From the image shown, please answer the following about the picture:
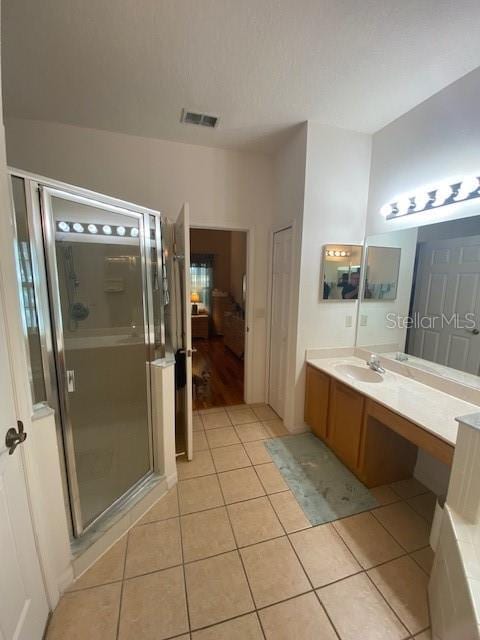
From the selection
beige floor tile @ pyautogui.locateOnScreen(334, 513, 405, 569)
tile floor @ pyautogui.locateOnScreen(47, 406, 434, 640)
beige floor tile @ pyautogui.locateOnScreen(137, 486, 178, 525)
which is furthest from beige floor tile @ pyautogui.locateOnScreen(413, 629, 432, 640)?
beige floor tile @ pyautogui.locateOnScreen(137, 486, 178, 525)

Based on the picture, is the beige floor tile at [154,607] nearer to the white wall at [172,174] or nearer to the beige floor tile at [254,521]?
the beige floor tile at [254,521]

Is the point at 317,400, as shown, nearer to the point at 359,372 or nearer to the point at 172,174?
the point at 359,372

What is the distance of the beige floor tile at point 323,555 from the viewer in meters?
1.39

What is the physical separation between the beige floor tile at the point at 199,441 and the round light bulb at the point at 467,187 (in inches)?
108

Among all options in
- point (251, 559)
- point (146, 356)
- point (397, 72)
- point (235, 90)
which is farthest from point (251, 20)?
point (251, 559)

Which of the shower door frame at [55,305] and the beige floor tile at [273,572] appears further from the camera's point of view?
the beige floor tile at [273,572]

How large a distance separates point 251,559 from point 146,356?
136 cm

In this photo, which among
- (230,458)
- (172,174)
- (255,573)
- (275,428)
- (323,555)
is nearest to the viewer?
(255,573)

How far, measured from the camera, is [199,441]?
251cm

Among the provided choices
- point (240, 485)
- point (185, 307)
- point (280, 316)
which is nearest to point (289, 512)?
point (240, 485)

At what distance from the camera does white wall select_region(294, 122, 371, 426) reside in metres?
2.29

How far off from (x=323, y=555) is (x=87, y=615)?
1207 mm

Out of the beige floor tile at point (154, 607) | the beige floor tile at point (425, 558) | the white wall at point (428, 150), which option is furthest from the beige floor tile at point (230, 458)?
the white wall at point (428, 150)

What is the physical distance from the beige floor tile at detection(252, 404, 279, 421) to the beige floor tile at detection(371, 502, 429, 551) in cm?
131
